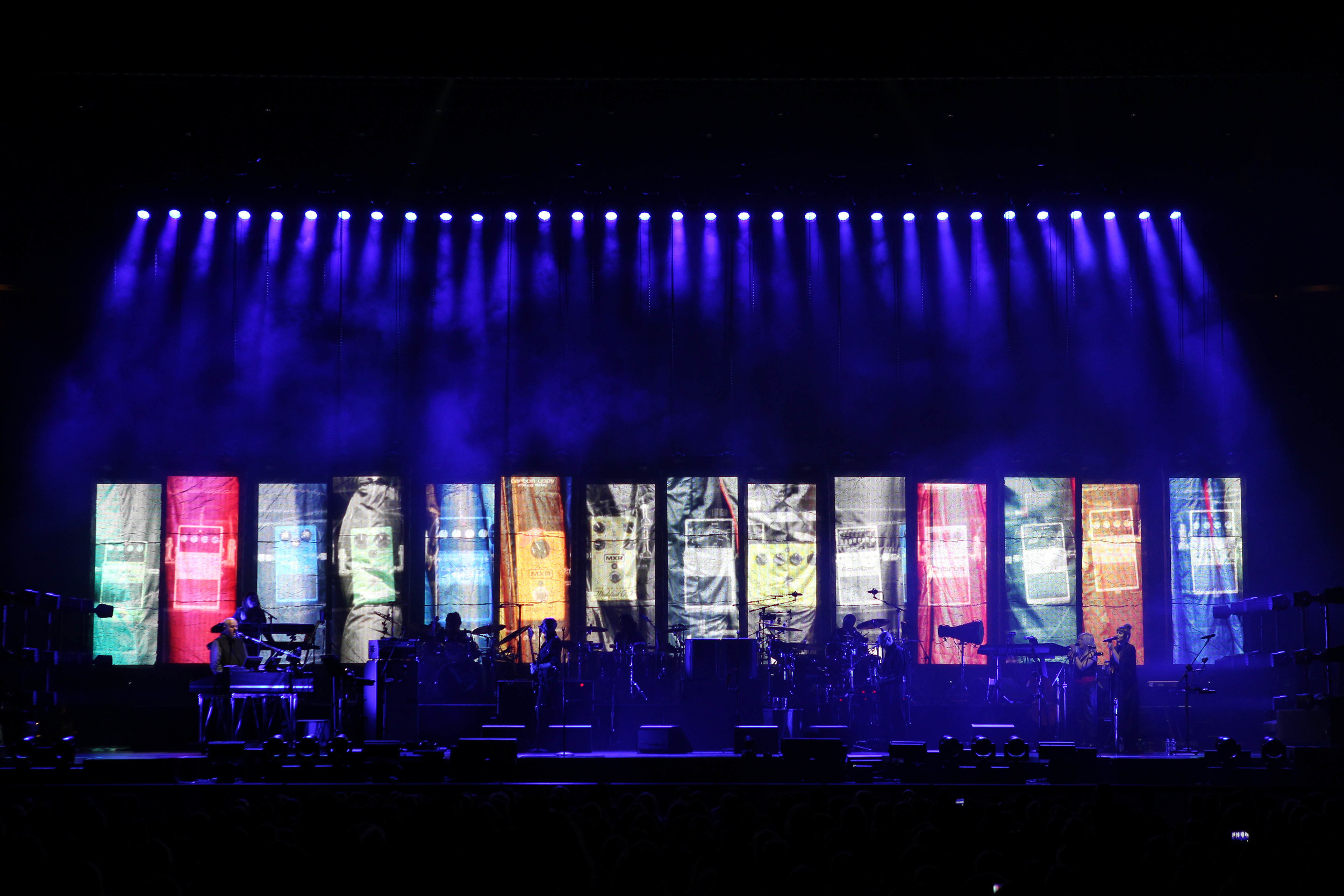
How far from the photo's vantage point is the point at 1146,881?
13.6 feet

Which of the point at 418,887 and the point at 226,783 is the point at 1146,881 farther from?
the point at 226,783

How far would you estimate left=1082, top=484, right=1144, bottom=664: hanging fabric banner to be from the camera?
620 inches

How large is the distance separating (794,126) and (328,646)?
7883mm

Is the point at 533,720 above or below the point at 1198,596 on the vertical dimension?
below

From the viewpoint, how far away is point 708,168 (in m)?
15.8

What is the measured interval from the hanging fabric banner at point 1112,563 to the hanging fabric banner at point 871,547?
7.47ft

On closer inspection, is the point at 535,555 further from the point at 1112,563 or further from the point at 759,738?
the point at 1112,563

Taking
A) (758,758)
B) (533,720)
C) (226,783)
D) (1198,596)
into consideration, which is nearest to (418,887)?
(226,783)

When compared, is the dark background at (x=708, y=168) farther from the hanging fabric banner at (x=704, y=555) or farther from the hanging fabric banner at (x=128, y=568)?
the hanging fabric banner at (x=704, y=555)

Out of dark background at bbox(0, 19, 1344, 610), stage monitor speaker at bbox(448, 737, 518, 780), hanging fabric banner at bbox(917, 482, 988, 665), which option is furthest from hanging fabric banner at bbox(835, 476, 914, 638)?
stage monitor speaker at bbox(448, 737, 518, 780)

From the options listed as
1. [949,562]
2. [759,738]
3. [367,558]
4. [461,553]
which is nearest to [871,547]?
[949,562]

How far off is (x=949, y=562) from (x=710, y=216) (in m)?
5.37

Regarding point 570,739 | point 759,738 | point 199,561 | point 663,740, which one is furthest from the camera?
point 199,561

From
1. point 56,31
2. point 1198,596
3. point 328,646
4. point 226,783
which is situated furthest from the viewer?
point 1198,596
